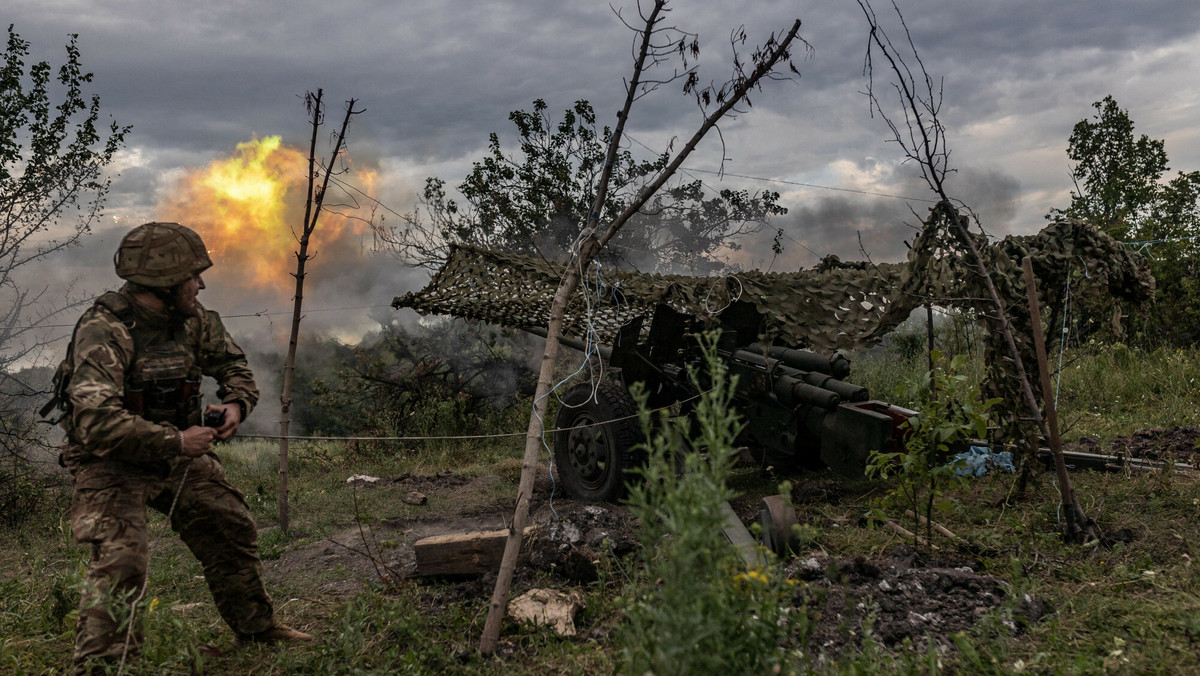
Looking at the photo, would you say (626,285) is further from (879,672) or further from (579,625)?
(879,672)

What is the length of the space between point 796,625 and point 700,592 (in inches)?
34.3

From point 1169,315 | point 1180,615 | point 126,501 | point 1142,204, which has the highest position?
point 1142,204

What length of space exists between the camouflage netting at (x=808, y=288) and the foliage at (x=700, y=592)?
259 cm

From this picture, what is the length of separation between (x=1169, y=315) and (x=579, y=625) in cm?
1187

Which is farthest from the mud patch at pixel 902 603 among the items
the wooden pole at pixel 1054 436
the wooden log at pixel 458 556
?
the wooden log at pixel 458 556

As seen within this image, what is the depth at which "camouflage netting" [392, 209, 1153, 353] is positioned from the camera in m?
5.11

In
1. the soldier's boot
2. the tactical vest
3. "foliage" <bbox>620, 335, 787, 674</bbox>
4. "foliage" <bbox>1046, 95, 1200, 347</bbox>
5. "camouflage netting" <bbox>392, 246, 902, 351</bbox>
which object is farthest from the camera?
"foliage" <bbox>1046, 95, 1200, 347</bbox>

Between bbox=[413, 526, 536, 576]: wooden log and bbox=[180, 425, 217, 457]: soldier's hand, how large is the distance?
1.53m

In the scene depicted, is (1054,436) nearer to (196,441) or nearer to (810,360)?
(810,360)

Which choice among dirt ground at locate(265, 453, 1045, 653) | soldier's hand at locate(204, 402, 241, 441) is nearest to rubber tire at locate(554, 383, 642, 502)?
dirt ground at locate(265, 453, 1045, 653)

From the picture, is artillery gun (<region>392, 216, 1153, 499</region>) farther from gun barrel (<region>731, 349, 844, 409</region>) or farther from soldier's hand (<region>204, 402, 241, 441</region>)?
soldier's hand (<region>204, 402, 241, 441</region>)

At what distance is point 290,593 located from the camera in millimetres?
4473

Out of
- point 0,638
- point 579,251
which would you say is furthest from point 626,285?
point 0,638

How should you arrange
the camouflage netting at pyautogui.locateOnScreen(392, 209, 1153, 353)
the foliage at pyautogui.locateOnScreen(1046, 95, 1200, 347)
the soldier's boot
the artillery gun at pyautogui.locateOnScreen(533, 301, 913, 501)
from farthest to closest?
1. the foliage at pyautogui.locateOnScreen(1046, 95, 1200, 347)
2. the artillery gun at pyautogui.locateOnScreen(533, 301, 913, 501)
3. the camouflage netting at pyautogui.locateOnScreen(392, 209, 1153, 353)
4. the soldier's boot
